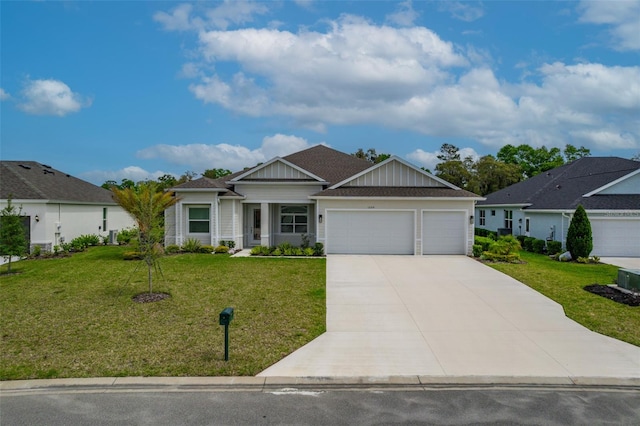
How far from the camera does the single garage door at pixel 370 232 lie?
62.0 feet

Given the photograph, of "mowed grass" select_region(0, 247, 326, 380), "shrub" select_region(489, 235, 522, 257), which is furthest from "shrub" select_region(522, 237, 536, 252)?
"mowed grass" select_region(0, 247, 326, 380)

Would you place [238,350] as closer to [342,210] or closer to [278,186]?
[342,210]

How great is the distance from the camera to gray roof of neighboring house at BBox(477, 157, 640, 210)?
19656 mm

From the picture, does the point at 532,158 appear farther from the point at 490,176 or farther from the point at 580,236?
the point at 580,236

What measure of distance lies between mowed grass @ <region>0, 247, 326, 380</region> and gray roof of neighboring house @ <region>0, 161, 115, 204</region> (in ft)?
22.4

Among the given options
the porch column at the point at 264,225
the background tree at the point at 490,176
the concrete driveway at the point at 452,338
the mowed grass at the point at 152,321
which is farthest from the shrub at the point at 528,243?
the background tree at the point at 490,176

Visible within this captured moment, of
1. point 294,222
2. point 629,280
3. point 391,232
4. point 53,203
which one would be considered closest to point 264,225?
point 294,222

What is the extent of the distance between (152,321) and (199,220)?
1250 centimetres

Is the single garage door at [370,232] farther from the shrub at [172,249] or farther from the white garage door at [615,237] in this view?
the white garage door at [615,237]

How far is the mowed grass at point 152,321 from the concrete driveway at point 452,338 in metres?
0.63

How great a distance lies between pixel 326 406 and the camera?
5.21 meters

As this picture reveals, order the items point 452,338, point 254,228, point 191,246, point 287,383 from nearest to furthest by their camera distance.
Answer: point 287,383, point 452,338, point 191,246, point 254,228

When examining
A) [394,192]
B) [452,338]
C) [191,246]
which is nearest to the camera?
[452,338]

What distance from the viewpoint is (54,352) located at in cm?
681
